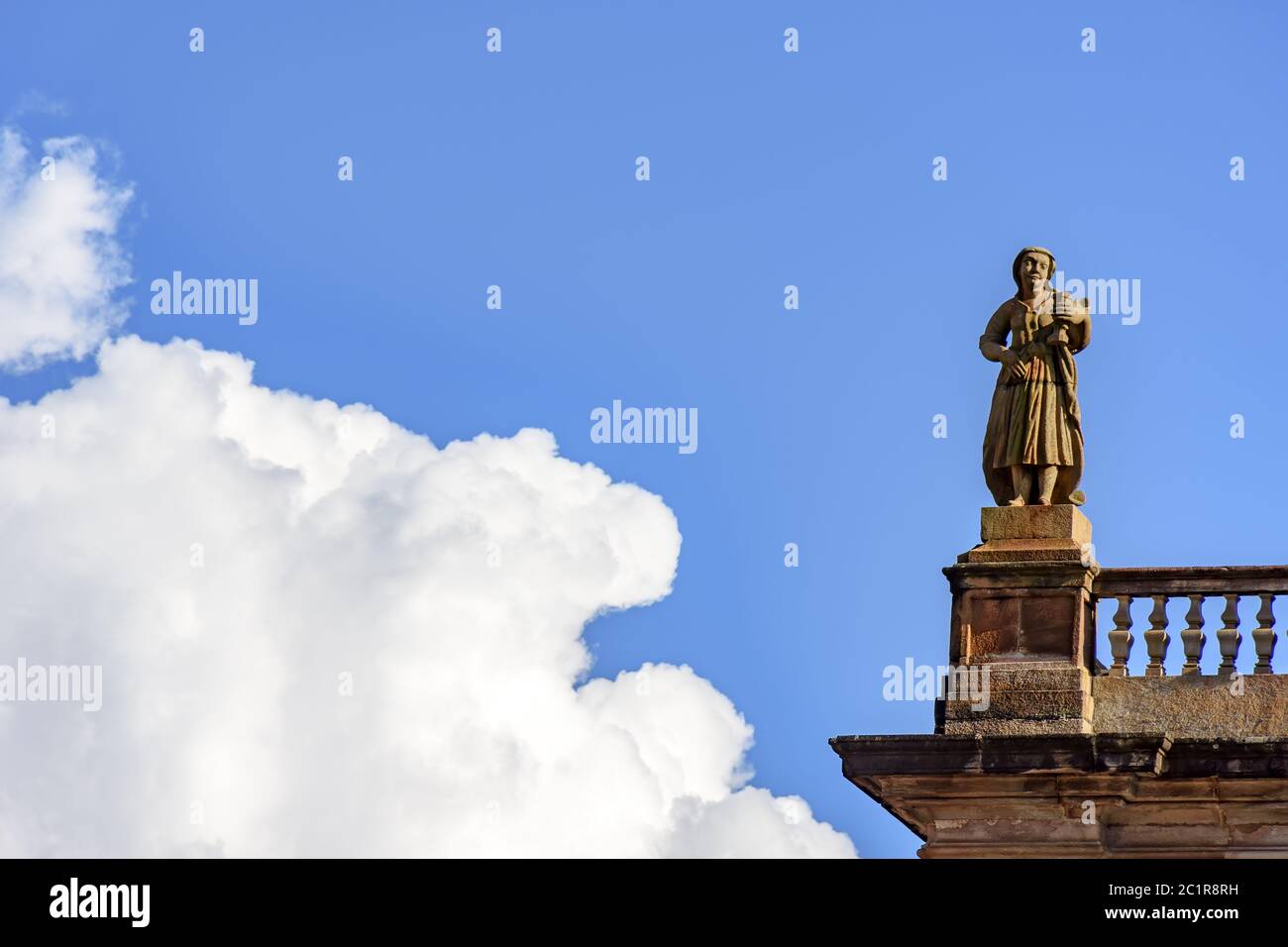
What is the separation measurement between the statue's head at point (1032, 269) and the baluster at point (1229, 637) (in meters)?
3.04

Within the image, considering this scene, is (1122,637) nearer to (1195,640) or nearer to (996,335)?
(1195,640)

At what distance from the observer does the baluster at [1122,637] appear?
25047 millimetres

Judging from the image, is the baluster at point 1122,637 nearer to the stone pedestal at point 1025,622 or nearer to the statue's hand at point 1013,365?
the stone pedestal at point 1025,622

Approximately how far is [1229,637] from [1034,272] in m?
3.40

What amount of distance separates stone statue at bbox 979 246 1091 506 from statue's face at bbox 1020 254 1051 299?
29 millimetres

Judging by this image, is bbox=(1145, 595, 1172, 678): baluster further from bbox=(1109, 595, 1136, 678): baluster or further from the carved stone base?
the carved stone base

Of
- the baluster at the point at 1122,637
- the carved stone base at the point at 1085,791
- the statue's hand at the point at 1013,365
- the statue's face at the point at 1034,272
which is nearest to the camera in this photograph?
the carved stone base at the point at 1085,791

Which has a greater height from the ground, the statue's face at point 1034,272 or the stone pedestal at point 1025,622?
the statue's face at point 1034,272

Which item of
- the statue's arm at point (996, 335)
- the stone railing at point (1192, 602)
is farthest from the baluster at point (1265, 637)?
the statue's arm at point (996, 335)

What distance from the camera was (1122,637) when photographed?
987 inches

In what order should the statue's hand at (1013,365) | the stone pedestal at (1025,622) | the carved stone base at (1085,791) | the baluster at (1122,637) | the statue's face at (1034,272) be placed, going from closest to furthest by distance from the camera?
1. the carved stone base at (1085,791)
2. the stone pedestal at (1025,622)
3. the baluster at (1122,637)
4. the statue's hand at (1013,365)
5. the statue's face at (1034,272)
